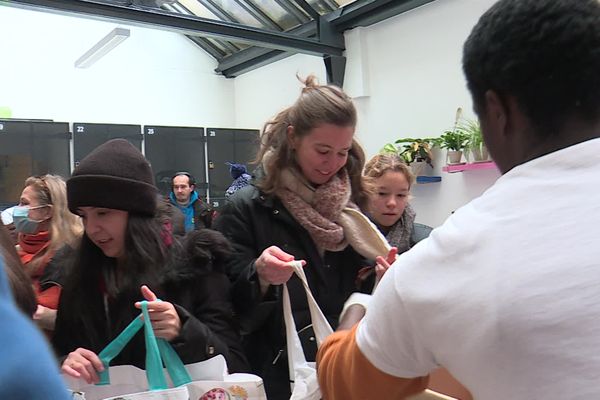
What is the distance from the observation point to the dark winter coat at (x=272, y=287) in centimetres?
142

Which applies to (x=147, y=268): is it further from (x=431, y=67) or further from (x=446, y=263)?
(x=431, y=67)

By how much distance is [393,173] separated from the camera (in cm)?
244

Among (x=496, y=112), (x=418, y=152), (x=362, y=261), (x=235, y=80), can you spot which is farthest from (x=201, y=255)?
(x=235, y=80)

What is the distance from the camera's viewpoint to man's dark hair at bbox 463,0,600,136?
0.63 meters

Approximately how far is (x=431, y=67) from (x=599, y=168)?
16.7ft

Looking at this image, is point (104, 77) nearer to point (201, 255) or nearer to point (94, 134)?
point (94, 134)

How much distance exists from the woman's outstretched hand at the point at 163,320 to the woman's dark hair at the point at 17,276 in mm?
237

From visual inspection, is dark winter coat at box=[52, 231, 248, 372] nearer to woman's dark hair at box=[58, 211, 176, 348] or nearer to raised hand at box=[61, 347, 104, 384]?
woman's dark hair at box=[58, 211, 176, 348]

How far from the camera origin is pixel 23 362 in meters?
0.35

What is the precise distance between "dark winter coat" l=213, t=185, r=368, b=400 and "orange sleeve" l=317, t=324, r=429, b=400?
1.92ft

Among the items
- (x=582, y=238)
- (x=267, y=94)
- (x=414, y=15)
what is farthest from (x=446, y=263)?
(x=267, y=94)

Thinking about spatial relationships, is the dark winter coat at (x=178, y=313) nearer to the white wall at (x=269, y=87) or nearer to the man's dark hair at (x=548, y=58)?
the man's dark hair at (x=548, y=58)

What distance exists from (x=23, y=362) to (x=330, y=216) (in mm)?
1188

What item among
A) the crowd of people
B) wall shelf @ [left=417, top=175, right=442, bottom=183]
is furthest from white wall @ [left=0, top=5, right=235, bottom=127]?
the crowd of people
